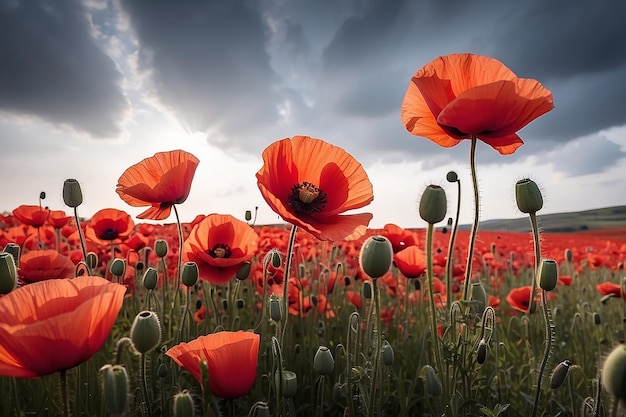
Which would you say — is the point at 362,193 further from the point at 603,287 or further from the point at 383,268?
the point at 603,287

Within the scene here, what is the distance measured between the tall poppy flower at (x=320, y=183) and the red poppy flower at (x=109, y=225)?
2.01 meters

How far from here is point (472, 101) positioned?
5.31 feet

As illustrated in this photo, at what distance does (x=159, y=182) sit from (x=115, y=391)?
1.36m

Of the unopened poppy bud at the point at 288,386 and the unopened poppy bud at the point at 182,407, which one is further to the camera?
the unopened poppy bud at the point at 288,386

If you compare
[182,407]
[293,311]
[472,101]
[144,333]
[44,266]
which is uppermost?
[472,101]

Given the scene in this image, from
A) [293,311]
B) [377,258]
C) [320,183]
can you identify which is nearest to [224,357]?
[377,258]

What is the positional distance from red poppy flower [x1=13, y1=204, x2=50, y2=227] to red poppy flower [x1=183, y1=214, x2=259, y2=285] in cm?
233

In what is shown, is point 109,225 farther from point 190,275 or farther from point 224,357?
point 224,357

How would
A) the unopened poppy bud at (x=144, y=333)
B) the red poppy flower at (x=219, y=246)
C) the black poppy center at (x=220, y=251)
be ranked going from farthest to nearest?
the black poppy center at (x=220, y=251) < the red poppy flower at (x=219, y=246) < the unopened poppy bud at (x=144, y=333)

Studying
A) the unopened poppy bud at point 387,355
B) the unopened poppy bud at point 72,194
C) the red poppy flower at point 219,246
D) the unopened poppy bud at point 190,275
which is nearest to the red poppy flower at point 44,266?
the unopened poppy bud at point 72,194

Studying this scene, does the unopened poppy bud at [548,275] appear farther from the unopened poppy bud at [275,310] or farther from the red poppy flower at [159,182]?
the red poppy flower at [159,182]

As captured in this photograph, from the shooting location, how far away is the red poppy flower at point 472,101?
64.3 inches

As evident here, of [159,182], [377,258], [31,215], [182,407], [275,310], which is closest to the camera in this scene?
[182,407]

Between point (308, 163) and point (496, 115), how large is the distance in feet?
2.48
